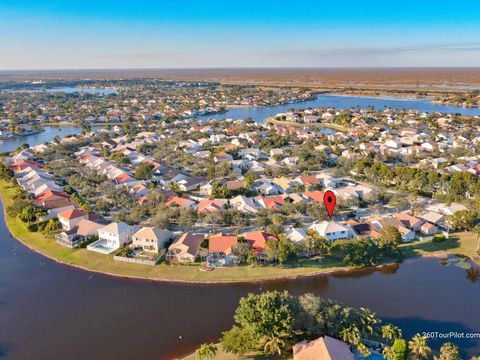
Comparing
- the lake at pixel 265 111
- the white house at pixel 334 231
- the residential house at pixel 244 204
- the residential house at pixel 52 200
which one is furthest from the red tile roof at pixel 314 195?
the lake at pixel 265 111

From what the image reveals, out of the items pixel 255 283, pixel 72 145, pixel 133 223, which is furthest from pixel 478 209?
pixel 72 145

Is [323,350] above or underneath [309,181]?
underneath

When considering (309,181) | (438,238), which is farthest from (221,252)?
(309,181)

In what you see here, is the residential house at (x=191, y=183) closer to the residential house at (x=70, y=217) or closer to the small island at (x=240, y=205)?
the small island at (x=240, y=205)

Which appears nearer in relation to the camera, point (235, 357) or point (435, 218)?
point (235, 357)

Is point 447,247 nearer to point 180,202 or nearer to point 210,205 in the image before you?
point 210,205

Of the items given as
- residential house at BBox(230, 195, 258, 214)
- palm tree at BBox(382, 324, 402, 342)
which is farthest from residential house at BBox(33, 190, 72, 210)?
palm tree at BBox(382, 324, 402, 342)
